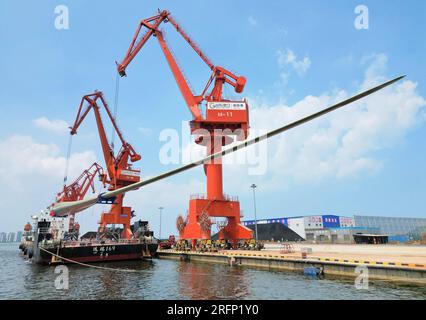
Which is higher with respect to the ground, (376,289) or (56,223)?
(56,223)

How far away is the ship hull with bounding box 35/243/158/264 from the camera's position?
113 feet

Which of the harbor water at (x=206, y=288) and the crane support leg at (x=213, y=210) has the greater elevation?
the crane support leg at (x=213, y=210)

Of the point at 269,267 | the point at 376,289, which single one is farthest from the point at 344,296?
the point at 269,267

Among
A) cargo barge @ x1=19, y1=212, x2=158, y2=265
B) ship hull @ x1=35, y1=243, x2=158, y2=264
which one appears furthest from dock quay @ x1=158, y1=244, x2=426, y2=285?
cargo barge @ x1=19, y1=212, x2=158, y2=265

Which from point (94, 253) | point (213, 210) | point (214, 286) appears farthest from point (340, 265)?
point (94, 253)

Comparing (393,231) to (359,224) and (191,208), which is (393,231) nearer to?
(359,224)

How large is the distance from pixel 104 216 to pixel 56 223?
19.4 m

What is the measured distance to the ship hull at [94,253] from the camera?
34.4m

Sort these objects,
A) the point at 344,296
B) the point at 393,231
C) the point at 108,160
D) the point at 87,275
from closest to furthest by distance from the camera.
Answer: the point at 344,296
the point at 87,275
the point at 108,160
the point at 393,231

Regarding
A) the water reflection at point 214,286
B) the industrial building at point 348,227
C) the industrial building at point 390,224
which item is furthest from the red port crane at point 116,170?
the industrial building at point 390,224

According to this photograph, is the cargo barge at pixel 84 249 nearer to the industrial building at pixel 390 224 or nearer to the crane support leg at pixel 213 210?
the crane support leg at pixel 213 210
